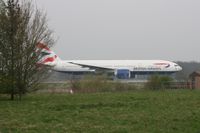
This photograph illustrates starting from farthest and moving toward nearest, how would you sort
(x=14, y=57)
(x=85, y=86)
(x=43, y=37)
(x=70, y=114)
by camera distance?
1. (x=85, y=86)
2. (x=43, y=37)
3. (x=14, y=57)
4. (x=70, y=114)

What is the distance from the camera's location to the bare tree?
63.5 feet

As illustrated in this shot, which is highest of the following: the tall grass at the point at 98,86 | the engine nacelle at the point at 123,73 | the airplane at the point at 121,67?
the airplane at the point at 121,67

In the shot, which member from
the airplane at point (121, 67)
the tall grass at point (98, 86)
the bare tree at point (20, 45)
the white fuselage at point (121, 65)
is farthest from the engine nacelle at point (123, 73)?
the bare tree at point (20, 45)

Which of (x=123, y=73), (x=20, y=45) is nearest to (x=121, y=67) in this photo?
(x=123, y=73)

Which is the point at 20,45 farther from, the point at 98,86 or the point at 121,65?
the point at 121,65

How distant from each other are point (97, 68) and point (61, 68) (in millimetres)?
6655

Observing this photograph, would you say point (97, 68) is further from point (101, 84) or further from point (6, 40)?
point (6, 40)

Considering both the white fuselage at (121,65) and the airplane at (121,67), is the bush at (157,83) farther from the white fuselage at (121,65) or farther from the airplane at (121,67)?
the white fuselage at (121,65)

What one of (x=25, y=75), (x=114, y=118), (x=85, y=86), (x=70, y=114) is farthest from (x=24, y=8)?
(x=85, y=86)

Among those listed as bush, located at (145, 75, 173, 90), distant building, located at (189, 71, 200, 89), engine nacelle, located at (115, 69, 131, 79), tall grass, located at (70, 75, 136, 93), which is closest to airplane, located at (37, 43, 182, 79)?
engine nacelle, located at (115, 69, 131, 79)

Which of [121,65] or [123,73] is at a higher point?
[121,65]

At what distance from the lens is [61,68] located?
248ft

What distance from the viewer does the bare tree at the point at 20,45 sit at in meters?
19.3

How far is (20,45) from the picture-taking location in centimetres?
1978
